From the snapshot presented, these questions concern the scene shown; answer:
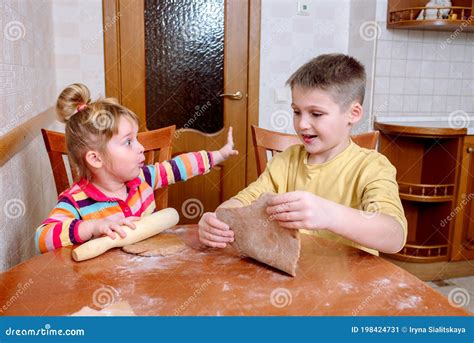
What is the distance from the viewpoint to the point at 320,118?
1116 mm

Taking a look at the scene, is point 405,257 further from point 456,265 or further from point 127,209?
point 127,209

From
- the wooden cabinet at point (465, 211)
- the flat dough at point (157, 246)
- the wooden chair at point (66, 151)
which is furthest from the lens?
the wooden cabinet at point (465, 211)

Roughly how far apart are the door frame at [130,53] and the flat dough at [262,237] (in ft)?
6.47

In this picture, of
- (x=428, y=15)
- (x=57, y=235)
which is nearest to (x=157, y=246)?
(x=57, y=235)

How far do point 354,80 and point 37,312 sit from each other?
892mm

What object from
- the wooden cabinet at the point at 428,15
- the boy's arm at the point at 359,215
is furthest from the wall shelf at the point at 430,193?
the boy's arm at the point at 359,215

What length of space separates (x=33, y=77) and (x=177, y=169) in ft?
2.57

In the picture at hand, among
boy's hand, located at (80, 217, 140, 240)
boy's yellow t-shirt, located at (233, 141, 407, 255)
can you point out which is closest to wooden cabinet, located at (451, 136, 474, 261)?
boy's yellow t-shirt, located at (233, 141, 407, 255)

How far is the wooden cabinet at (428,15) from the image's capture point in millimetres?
2650

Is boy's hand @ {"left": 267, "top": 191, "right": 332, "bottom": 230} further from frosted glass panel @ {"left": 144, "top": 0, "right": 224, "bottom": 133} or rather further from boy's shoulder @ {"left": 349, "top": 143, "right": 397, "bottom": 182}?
frosted glass panel @ {"left": 144, "top": 0, "right": 224, "bottom": 133}

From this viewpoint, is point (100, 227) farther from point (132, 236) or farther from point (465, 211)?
point (465, 211)

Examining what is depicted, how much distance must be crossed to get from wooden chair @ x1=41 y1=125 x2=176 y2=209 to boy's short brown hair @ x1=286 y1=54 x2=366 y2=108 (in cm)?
61

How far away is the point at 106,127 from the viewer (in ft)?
4.19

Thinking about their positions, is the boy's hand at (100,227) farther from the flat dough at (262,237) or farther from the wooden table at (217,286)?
the flat dough at (262,237)
